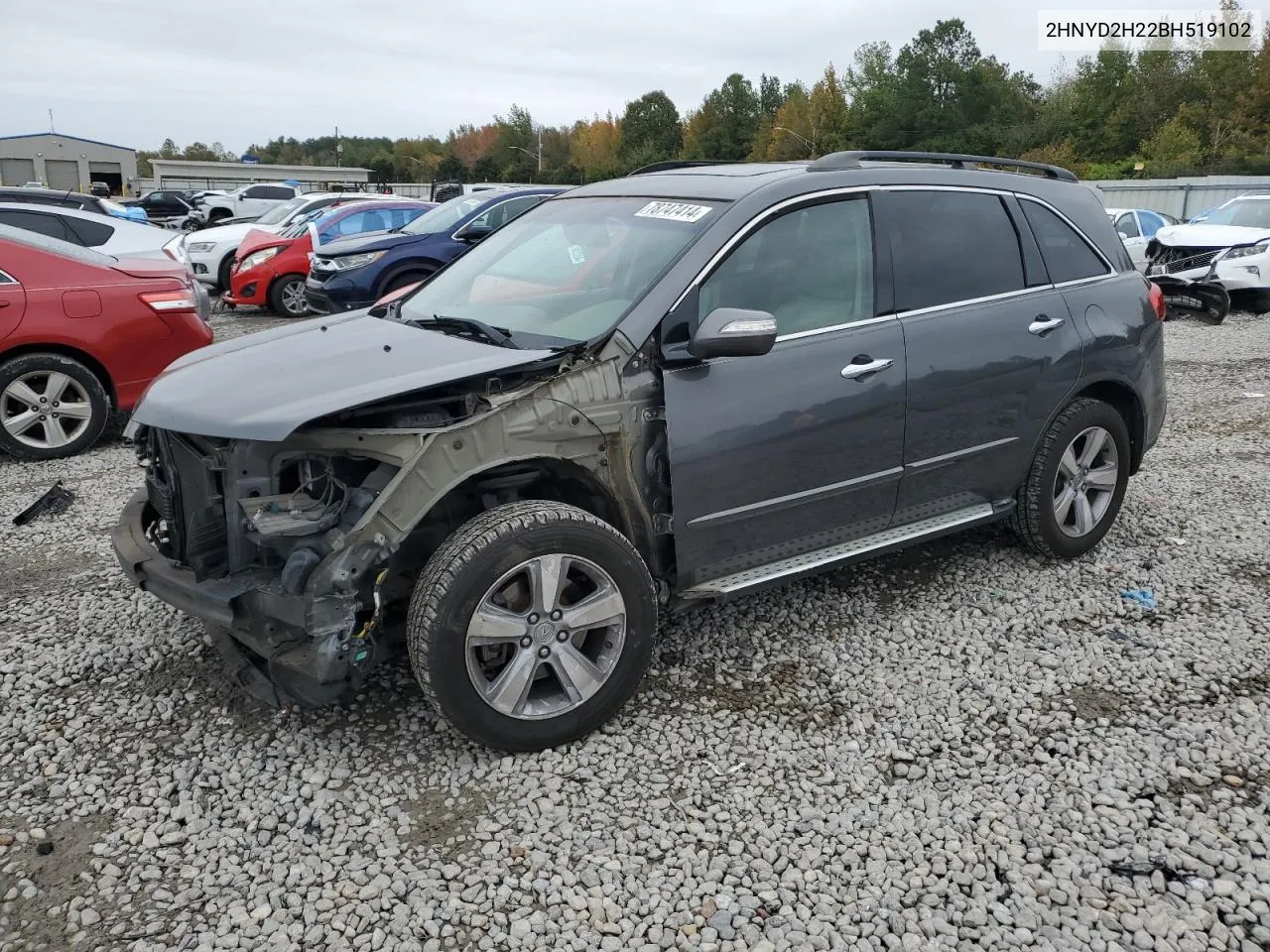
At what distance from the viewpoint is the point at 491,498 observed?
3.35m

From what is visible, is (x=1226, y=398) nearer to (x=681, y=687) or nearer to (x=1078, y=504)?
(x=1078, y=504)

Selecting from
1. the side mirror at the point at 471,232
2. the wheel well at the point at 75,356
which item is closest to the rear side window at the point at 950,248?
the wheel well at the point at 75,356

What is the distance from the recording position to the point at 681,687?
367cm

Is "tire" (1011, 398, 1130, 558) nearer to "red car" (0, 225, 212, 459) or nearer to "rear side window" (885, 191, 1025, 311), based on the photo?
"rear side window" (885, 191, 1025, 311)

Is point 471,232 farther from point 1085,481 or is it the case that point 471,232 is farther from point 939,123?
point 939,123

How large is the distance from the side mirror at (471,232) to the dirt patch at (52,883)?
10143mm

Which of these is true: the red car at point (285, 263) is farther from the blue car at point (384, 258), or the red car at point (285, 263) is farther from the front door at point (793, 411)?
the front door at point (793, 411)

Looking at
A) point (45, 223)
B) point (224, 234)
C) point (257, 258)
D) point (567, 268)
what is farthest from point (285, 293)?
point (567, 268)

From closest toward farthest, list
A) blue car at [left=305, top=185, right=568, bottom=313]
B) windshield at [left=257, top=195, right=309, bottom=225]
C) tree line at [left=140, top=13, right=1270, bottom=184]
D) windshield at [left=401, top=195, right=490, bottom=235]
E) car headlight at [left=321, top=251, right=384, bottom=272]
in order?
blue car at [left=305, top=185, right=568, bottom=313], car headlight at [left=321, top=251, right=384, bottom=272], windshield at [left=401, top=195, right=490, bottom=235], windshield at [left=257, top=195, right=309, bottom=225], tree line at [left=140, top=13, right=1270, bottom=184]

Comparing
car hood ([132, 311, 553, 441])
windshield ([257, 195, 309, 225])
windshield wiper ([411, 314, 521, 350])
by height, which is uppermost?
windshield ([257, 195, 309, 225])

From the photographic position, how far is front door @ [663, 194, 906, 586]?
3.41 m

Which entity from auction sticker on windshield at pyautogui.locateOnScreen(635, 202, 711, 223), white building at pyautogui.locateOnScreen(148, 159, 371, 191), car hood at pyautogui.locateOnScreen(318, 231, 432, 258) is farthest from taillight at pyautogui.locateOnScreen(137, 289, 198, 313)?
white building at pyautogui.locateOnScreen(148, 159, 371, 191)

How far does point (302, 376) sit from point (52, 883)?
1.63 meters

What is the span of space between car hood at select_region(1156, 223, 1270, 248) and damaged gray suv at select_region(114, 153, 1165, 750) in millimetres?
11235
